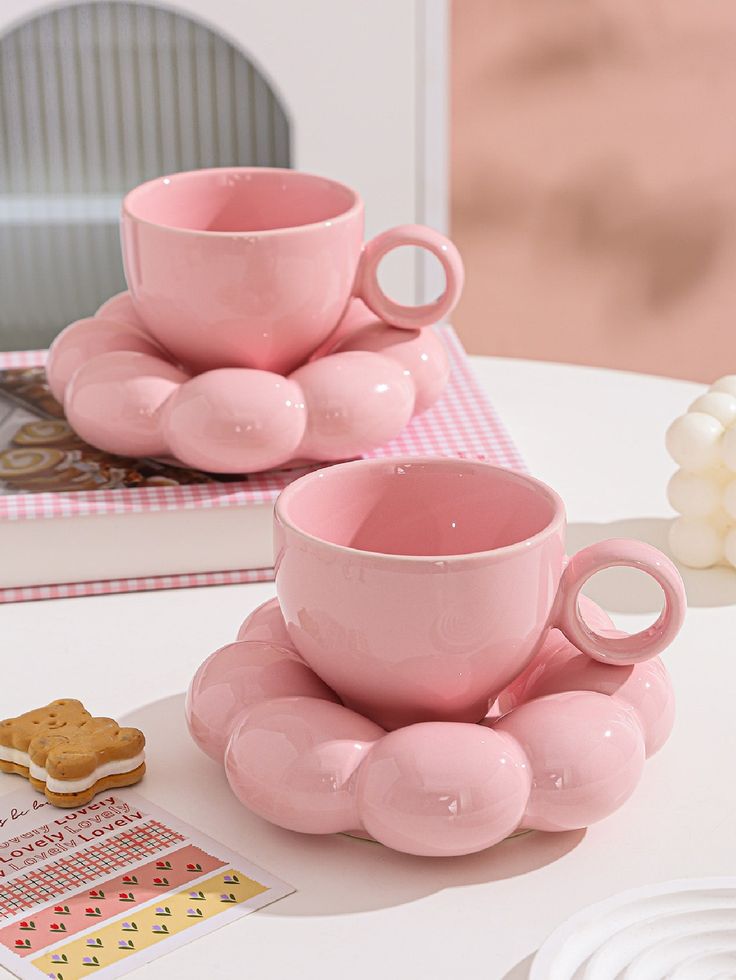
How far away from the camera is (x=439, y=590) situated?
1.47 feet

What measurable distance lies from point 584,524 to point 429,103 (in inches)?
32.4

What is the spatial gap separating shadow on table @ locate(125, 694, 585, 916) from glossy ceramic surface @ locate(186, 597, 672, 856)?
0.6 inches

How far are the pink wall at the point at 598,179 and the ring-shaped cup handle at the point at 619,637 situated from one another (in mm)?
1436

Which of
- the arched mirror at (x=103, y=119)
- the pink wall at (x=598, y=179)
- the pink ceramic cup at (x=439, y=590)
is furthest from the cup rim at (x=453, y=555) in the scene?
the pink wall at (x=598, y=179)

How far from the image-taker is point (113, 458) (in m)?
0.74

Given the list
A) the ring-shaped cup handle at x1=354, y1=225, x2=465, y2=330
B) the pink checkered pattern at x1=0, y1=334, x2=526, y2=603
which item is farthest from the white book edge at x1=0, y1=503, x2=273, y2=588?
the ring-shaped cup handle at x1=354, y1=225, x2=465, y2=330

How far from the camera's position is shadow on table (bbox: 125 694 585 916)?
17.5 inches

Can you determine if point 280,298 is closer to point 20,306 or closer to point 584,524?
point 584,524

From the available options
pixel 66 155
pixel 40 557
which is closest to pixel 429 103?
pixel 66 155

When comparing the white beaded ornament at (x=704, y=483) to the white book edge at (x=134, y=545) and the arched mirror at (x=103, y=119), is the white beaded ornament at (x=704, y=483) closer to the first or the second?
the white book edge at (x=134, y=545)

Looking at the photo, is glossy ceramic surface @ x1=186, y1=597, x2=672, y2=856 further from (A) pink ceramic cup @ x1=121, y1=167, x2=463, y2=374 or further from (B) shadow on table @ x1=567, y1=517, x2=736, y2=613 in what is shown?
(A) pink ceramic cup @ x1=121, y1=167, x2=463, y2=374

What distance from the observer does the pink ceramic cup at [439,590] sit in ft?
1.49

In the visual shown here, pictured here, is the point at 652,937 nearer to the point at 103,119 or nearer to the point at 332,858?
the point at 332,858

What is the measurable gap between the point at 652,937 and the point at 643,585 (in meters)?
0.27
